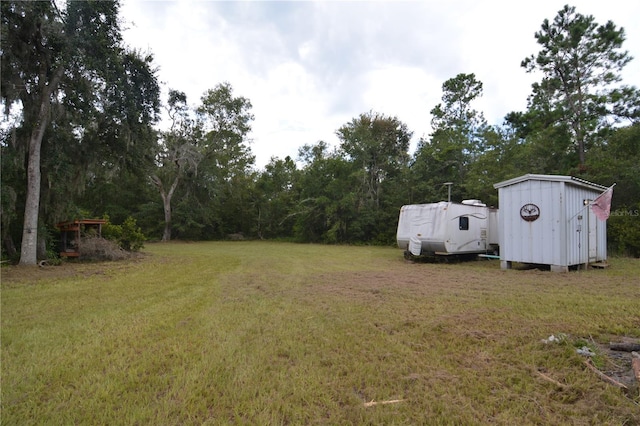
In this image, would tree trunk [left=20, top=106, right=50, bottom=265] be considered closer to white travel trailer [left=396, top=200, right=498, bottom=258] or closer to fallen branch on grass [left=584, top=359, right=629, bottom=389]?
white travel trailer [left=396, top=200, right=498, bottom=258]

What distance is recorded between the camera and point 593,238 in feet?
34.1

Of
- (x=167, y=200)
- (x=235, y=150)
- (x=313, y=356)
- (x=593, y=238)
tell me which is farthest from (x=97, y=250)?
(x=235, y=150)

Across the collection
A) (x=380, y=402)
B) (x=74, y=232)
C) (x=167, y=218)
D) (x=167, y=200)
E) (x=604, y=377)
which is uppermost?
(x=167, y=200)

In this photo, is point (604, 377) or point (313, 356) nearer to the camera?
point (604, 377)

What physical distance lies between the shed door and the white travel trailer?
354 centimetres

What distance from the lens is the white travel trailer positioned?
1193 centimetres

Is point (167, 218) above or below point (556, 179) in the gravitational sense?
below

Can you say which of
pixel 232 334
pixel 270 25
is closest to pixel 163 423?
pixel 232 334

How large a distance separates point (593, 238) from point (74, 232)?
17.9m

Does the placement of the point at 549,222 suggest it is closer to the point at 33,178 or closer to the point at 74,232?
the point at 33,178

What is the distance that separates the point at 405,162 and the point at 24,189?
76.0 ft

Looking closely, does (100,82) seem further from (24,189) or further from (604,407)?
(604,407)

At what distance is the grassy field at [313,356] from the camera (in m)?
2.45

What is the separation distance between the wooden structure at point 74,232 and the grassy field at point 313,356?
6.02 meters
